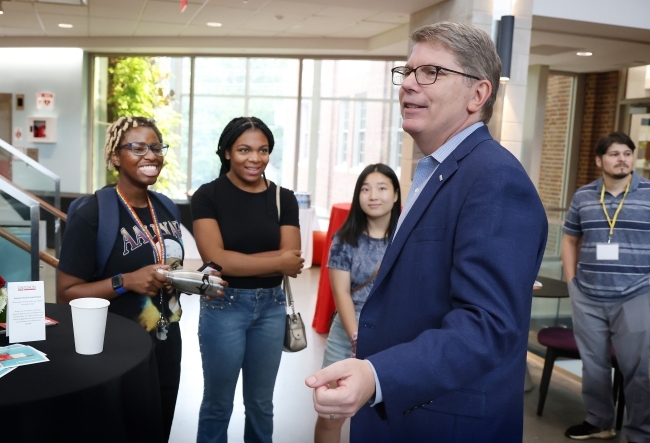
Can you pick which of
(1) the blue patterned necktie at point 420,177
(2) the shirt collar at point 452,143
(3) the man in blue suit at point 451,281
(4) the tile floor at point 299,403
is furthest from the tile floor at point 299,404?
(2) the shirt collar at point 452,143

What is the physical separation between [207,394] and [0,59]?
10202 mm

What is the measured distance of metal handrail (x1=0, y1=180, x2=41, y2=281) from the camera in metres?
3.53

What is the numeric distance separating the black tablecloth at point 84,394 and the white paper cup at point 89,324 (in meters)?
0.03

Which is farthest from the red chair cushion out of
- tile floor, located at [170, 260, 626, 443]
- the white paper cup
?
the white paper cup

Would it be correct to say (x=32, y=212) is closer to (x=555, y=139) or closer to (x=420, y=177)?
(x=420, y=177)

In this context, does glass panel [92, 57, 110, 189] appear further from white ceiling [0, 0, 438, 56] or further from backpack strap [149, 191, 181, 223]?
backpack strap [149, 191, 181, 223]

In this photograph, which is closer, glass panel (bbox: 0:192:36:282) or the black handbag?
the black handbag

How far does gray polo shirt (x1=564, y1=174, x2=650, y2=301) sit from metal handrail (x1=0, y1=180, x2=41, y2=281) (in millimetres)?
3127

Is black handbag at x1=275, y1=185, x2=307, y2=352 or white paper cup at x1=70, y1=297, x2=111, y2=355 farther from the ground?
white paper cup at x1=70, y1=297, x2=111, y2=355

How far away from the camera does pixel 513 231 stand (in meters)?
1.05

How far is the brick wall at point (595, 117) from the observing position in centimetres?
1062

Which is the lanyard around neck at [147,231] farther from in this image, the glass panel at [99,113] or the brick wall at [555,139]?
the brick wall at [555,139]

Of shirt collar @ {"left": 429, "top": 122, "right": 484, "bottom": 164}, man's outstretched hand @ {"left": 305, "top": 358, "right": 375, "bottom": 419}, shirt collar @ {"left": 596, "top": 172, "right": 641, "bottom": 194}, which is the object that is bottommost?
man's outstretched hand @ {"left": 305, "top": 358, "right": 375, "bottom": 419}

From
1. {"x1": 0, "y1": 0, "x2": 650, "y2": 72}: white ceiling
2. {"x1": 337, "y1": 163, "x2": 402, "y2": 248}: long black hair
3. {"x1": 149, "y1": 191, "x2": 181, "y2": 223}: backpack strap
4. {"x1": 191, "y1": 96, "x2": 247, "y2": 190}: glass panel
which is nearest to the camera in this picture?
{"x1": 149, "y1": 191, "x2": 181, "y2": 223}: backpack strap
